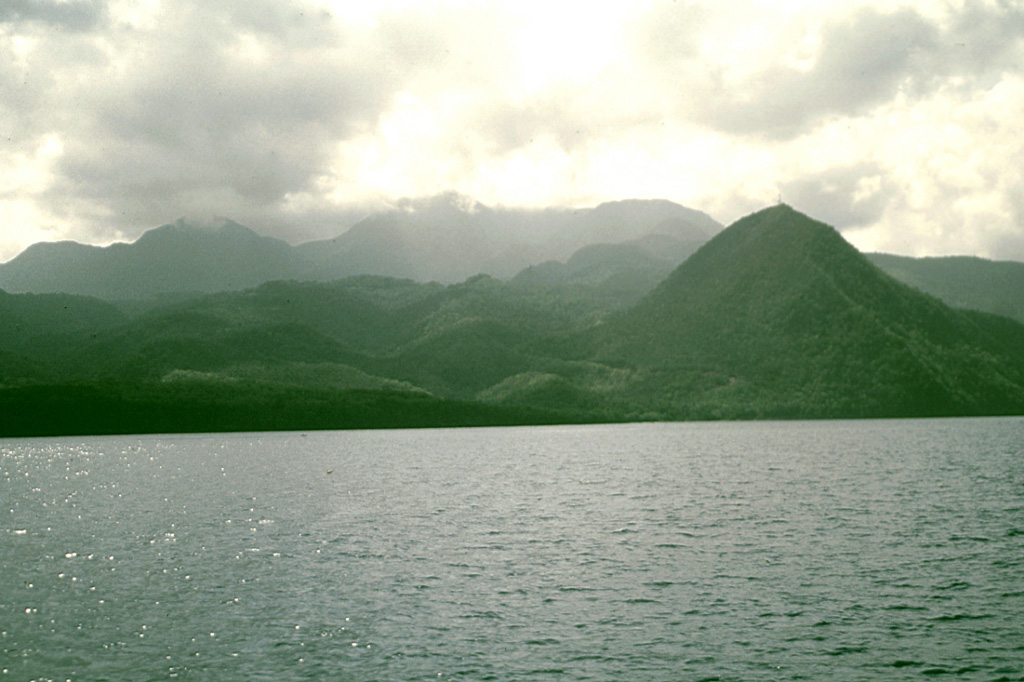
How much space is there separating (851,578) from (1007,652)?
17910 millimetres

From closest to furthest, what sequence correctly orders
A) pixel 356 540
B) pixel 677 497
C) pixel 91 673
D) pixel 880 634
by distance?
pixel 91 673 → pixel 880 634 → pixel 356 540 → pixel 677 497

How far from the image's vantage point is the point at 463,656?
40.0m

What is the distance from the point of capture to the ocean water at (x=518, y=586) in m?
39.1

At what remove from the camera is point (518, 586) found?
55.8m

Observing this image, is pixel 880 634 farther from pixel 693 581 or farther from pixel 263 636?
pixel 263 636

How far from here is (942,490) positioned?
116688 mm

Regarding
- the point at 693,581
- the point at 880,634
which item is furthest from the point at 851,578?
the point at 880,634

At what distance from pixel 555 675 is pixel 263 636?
1628cm

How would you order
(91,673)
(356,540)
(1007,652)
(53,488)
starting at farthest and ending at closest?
1. (53,488)
2. (356,540)
3. (1007,652)
4. (91,673)

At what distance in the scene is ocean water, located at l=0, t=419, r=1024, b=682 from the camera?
39.1 meters

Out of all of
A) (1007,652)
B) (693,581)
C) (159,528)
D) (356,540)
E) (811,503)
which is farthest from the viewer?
(811,503)

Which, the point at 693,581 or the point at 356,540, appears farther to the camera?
the point at 356,540

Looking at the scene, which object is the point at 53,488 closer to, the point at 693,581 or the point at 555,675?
the point at 693,581

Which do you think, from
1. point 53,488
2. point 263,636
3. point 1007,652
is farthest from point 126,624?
point 53,488
